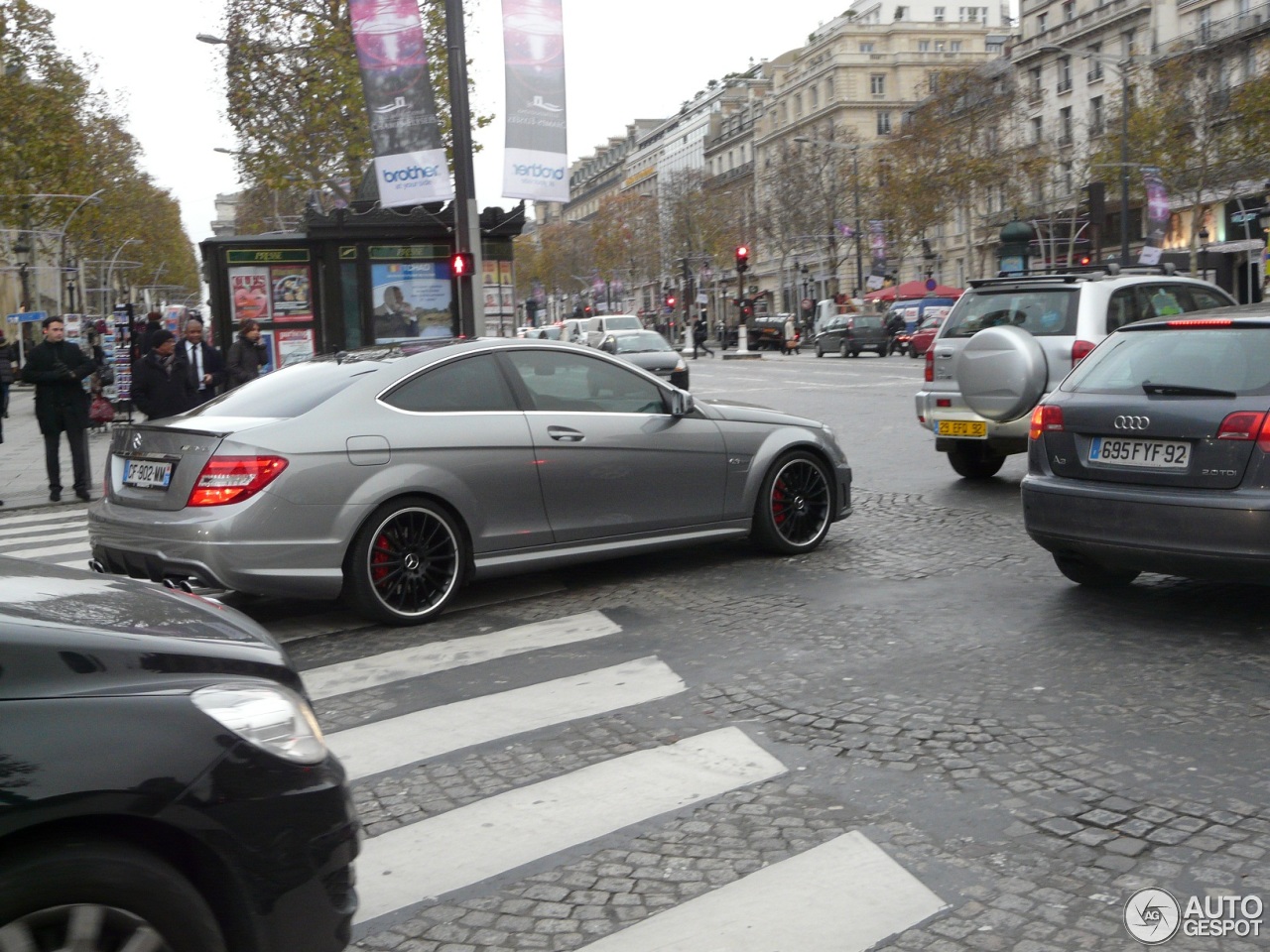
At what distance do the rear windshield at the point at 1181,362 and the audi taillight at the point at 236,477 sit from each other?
404 centimetres

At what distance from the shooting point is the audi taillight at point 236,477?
6562 millimetres

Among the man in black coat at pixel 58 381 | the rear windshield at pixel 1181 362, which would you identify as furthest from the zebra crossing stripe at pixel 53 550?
the rear windshield at pixel 1181 362

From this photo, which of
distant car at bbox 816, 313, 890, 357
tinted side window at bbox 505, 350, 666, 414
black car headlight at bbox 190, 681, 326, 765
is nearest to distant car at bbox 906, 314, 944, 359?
distant car at bbox 816, 313, 890, 357

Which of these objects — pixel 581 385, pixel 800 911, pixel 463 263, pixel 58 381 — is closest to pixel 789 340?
pixel 463 263

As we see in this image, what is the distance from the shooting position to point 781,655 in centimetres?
609

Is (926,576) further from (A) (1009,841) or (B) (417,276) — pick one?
(B) (417,276)

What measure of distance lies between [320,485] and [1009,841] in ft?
12.9

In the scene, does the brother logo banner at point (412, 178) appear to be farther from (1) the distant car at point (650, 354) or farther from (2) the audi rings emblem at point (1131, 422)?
(2) the audi rings emblem at point (1131, 422)

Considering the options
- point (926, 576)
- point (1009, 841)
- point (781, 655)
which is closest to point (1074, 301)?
point (926, 576)

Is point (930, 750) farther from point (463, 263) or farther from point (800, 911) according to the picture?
point (463, 263)

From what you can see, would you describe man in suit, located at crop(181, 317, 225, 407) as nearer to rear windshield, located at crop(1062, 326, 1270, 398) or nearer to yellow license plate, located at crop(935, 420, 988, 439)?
yellow license plate, located at crop(935, 420, 988, 439)

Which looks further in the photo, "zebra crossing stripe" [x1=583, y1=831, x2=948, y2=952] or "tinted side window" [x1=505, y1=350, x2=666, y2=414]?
"tinted side window" [x1=505, y1=350, x2=666, y2=414]

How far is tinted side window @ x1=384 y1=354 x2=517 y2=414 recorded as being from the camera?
23.7 ft

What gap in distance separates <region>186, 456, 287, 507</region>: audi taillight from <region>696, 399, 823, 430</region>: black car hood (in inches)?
114
